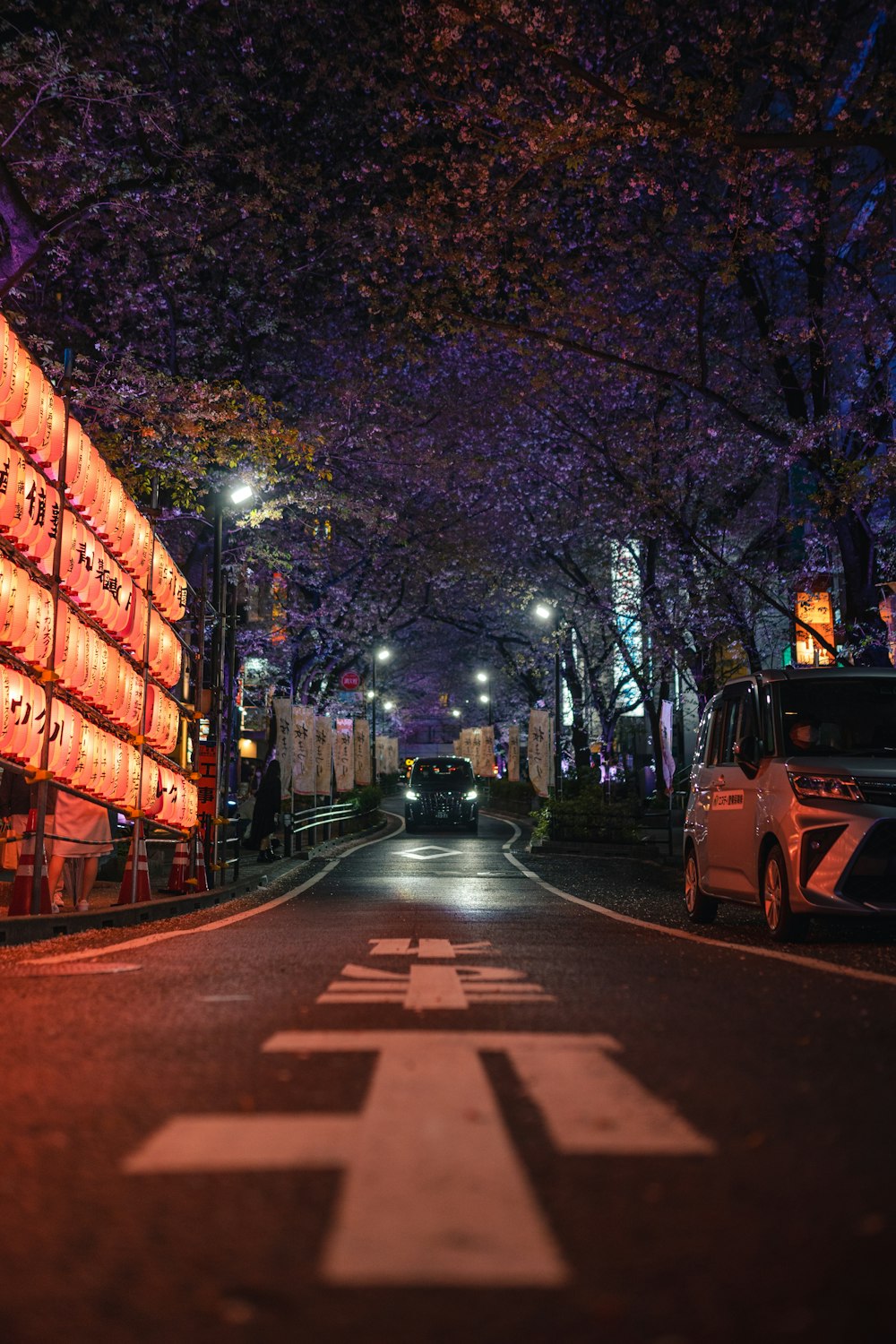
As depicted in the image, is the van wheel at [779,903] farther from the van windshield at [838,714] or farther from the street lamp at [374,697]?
the street lamp at [374,697]

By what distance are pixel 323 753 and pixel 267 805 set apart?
4170 millimetres

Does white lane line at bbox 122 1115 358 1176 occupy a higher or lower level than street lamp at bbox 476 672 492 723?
lower

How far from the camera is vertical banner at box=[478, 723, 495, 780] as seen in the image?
189 feet

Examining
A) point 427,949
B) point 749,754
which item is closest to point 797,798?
point 749,754

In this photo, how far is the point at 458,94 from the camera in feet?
55.2

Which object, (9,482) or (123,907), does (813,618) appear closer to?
(123,907)

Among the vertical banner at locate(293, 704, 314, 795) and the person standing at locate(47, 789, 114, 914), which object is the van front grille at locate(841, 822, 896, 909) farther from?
the vertical banner at locate(293, 704, 314, 795)

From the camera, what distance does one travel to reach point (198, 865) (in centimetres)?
1662

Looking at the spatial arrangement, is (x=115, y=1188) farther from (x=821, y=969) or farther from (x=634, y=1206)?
(x=821, y=969)

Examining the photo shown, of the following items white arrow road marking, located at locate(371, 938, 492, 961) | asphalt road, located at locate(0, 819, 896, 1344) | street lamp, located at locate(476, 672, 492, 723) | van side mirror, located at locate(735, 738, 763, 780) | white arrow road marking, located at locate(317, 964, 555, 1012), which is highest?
street lamp, located at locate(476, 672, 492, 723)

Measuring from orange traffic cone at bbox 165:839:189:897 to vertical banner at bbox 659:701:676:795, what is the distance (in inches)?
794

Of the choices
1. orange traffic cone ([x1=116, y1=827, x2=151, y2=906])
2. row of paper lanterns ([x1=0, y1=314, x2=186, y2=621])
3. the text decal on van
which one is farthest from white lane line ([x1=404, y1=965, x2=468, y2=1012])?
orange traffic cone ([x1=116, y1=827, x2=151, y2=906])

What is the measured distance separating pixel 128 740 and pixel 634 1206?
11.8 metres

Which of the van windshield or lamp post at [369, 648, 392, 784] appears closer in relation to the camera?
the van windshield
